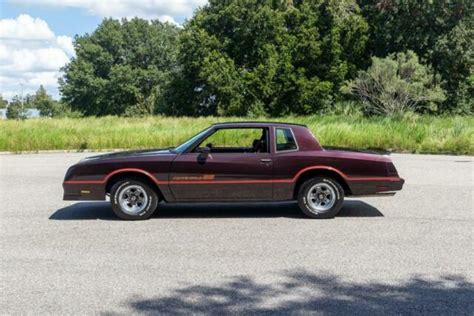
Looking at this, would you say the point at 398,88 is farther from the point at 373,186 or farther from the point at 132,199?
the point at 132,199

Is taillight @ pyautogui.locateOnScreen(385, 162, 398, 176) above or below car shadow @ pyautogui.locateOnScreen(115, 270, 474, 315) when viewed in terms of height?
above

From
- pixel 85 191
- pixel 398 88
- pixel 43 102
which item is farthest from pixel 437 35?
pixel 43 102

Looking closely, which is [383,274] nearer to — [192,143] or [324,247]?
[324,247]

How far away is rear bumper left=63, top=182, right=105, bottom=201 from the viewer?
25.0 ft

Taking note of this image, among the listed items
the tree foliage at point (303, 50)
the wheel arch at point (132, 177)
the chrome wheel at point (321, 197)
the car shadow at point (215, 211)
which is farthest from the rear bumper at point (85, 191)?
the tree foliage at point (303, 50)

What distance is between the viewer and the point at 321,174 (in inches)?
306

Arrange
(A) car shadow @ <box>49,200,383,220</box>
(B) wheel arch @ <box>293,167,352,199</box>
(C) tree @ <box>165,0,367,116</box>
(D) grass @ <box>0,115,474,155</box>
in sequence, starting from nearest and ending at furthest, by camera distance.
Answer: (B) wheel arch @ <box>293,167,352,199</box> → (A) car shadow @ <box>49,200,383,220</box> → (D) grass @ <box>0,115,474,155</box> → (C) tree @ <box>165,0,367,116</box>

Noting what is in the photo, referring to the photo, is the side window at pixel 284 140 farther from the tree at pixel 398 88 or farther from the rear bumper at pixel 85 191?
the tree at pixel 398 88

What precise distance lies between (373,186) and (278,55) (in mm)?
37671

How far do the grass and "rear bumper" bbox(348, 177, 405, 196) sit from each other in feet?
38.8

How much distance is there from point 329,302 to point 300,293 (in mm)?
293

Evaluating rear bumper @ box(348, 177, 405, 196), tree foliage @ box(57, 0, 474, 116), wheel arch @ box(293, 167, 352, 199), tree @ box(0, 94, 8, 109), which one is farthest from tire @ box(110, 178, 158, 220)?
tree @ box(0, 94, 8, 109)

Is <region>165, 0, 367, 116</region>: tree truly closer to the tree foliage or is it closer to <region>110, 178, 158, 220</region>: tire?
the tree foliage

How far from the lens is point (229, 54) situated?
48188 millimetres
